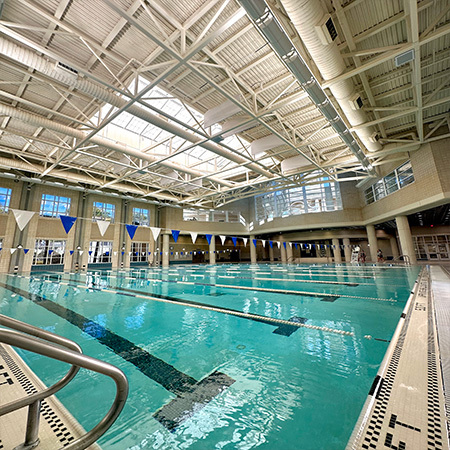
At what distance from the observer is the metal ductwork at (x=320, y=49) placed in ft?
13.0

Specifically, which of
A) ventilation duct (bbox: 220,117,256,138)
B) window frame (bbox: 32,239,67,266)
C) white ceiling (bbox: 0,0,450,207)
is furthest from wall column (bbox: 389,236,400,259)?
window frame (bbox: 32,239,67,266)

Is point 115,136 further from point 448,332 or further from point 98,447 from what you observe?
point 448,332

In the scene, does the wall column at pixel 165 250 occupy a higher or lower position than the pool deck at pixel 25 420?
higher

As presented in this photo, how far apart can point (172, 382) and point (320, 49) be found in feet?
22.2

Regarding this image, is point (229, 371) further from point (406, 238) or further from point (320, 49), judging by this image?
point (406, 238)

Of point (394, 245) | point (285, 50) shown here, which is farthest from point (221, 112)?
point (394, 245)

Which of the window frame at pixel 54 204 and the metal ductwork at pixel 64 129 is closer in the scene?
the metal ductwork at pixel 64 129

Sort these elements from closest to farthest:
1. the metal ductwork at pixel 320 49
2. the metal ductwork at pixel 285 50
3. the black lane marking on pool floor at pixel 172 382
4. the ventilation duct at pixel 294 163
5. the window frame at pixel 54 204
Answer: the black lane marking on pool floor at pixel 172 382, the metal ductwork at pixel 285 50, the metal ductwork at pixel 320 49, the ventilation duct at pixel 294 163, the window frame at pixel 54 204

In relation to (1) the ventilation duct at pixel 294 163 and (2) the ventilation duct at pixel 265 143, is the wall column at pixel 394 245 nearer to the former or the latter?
(1) the ventilation duct at pixel 294 163

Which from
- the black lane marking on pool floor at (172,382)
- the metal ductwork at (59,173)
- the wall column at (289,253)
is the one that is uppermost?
the metal ductwork at (59,173)

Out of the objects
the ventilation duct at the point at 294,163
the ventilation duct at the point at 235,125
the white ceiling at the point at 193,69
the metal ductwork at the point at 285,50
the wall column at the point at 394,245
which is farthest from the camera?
the wall column at the point at 394,245

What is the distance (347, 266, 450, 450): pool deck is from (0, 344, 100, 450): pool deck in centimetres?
155

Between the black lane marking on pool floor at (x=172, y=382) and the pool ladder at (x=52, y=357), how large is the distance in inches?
22.2

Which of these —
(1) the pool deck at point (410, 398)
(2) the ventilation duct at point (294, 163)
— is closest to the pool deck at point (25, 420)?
(1) the pool deck at point (410, 398)
